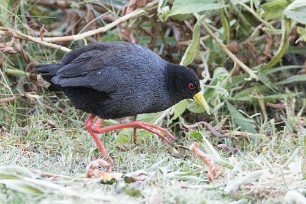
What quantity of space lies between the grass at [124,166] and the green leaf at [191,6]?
0.84 metres

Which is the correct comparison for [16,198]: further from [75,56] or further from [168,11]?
[168,11]

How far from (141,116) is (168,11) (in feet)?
2.46

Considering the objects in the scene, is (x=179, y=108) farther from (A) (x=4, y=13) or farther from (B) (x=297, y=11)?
(A) (x=4, y=13)

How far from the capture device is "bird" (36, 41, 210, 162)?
4.10 metres

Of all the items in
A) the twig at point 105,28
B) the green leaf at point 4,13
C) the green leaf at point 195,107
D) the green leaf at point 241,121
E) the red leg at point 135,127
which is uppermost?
the green leaf at point 4,13

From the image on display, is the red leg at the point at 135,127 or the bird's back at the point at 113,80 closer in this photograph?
the bird's back at the point at 113,80

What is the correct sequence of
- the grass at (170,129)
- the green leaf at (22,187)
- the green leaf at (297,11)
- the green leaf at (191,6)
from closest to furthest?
the green leaf at (22,187) < the grass at (170,129) < the green leaf at (297,11) < the green leaf at (191,6)

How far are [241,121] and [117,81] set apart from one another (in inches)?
51.8

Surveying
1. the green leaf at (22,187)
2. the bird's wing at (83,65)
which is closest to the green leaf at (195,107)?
the bird's wing at (83,65)

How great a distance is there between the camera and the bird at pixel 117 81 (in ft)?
13.4

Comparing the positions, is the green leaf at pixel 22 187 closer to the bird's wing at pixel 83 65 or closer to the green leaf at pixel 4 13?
the bird's wing at pixel 83 65

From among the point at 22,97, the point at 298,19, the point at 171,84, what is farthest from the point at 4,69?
the point at 298,19

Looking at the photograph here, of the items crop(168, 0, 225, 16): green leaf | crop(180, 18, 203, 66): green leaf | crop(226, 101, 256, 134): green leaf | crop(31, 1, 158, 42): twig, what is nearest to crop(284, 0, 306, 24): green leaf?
crop(168, 0, 225, 16): green leaf

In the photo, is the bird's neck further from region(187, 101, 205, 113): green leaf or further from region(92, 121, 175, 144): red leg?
region(187, 101, 205, 113): green leaf
